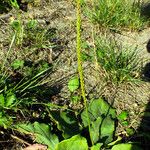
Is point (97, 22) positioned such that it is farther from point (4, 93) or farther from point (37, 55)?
point (4, 93)

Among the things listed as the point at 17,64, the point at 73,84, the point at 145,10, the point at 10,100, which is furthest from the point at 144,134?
the point at 145,10

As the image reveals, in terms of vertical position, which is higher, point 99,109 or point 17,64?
point 17,64

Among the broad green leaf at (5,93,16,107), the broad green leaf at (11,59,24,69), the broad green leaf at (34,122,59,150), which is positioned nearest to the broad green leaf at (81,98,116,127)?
the broad green leaf at (34,122,59,150)

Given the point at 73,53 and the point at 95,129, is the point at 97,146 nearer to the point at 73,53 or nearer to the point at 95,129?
the point at 95,129

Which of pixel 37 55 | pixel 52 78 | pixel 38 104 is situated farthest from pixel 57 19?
pixel 38 104

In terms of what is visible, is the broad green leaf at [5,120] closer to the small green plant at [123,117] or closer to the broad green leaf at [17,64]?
the broad green leaf at [17,64]

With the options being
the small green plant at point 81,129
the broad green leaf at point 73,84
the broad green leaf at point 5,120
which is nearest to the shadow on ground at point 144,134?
the small green plant at point 81,129

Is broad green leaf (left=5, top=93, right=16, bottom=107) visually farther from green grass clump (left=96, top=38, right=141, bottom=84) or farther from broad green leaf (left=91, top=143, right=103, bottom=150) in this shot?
green grass clump (left=96, top=38, right=141, bottom=84)
